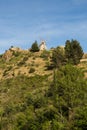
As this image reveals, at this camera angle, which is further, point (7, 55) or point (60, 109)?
point (7, 55)

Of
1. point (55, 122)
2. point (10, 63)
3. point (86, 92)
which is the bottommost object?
point (55, 122)

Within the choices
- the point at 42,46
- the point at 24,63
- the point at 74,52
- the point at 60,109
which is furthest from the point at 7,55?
the point at 60,109

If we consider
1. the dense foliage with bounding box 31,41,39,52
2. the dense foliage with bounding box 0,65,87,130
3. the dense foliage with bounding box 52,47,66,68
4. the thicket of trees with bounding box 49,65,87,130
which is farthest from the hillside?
the thicket of trees with bounding box 49,65,87,130

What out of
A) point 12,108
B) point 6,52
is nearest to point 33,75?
point 12,108

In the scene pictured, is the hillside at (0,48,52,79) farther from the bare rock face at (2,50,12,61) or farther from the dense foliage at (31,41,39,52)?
the dense foliage at (31,41,39,52)

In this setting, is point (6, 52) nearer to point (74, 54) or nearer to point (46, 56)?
point (46, 56)

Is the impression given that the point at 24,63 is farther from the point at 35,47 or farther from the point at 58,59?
the point at 58,59

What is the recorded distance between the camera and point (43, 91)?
90.8 m

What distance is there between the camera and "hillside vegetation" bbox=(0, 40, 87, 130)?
222 feet

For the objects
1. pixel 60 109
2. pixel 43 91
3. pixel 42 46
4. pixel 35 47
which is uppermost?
pixel 42 46

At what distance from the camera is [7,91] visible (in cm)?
10531

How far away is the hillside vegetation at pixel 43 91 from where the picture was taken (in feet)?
222

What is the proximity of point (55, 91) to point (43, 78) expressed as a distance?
115ft

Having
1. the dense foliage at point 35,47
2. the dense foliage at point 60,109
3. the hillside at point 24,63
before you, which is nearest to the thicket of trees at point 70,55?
the hillside at point 24,63
